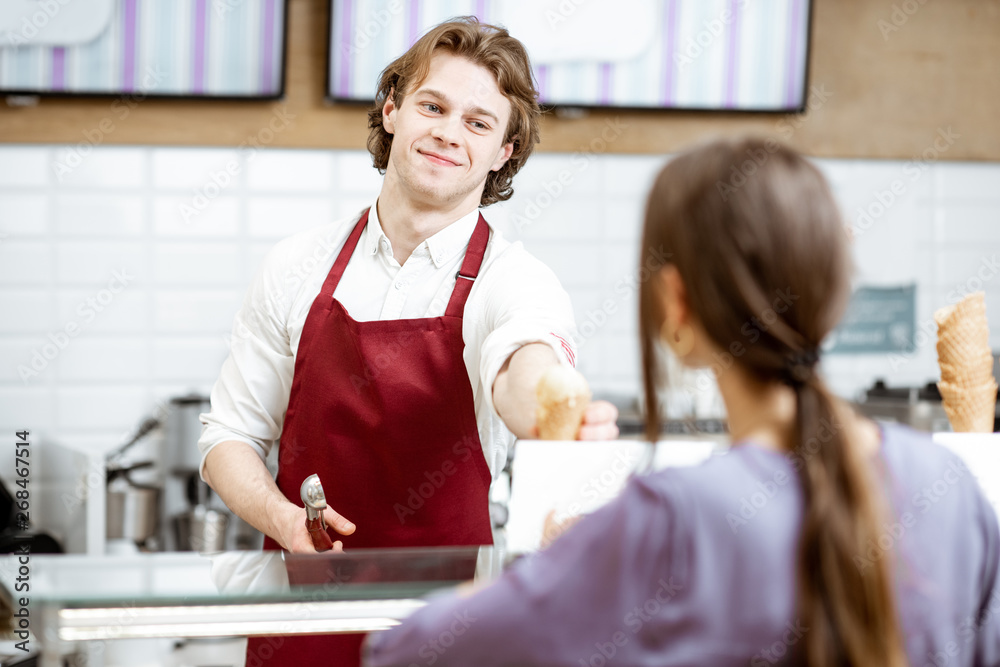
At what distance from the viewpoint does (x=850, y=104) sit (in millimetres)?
3217

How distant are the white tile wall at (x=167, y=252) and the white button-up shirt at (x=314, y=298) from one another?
4.42 feet

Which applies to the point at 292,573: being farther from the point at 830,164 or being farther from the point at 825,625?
the point at 830,164

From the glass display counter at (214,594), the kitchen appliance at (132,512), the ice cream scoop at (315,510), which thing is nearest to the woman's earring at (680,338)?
the glass display counter at (214,594)

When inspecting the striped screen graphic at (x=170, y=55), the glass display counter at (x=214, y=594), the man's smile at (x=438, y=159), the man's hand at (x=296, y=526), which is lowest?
the man's hand at (x=296, y=526)

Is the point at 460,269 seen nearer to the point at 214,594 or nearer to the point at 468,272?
the point at 468,272

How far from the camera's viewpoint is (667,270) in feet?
2.43

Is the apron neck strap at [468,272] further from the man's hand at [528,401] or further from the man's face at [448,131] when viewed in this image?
the man's hand at [528,401]

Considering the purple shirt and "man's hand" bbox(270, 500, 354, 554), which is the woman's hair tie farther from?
"man's hand" bbox(270, 500, 354, 554)

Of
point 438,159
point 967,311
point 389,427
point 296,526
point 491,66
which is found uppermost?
point 491,66

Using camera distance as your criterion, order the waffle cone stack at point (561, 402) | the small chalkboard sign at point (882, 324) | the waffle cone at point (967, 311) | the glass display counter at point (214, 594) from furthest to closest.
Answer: the small chalkboard sign at point (882, 324) < the waffle cone at point (967, 311) < the waffle cone stack at point (561, 402) < the glass display counter at point (214, 594)

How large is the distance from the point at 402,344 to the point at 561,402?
0.48 m

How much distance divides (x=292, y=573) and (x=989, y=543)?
651 mm

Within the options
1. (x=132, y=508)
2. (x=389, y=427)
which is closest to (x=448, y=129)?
(x=389, y=427)

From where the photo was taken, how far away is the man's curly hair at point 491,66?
4.77ft
